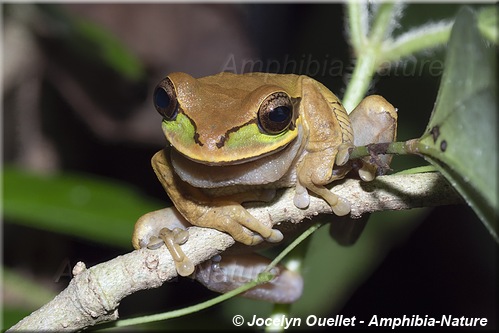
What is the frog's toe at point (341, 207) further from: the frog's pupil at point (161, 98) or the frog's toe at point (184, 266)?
the frog's pupil at point (161, 98)

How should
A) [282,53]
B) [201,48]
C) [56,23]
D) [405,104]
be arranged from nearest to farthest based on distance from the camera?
[405,104] → [56,23] → [282,53] → [201,48]

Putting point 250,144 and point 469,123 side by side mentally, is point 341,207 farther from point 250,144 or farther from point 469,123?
point 469,123

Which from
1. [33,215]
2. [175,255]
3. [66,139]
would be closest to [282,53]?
[66,139]

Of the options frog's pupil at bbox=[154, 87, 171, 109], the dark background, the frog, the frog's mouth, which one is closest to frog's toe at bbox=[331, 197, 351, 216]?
the frog

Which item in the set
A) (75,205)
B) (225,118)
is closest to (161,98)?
(225,118)

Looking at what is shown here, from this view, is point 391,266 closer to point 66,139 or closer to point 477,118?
point 66,139

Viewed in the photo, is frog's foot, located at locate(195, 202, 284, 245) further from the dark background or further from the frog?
the dark background
